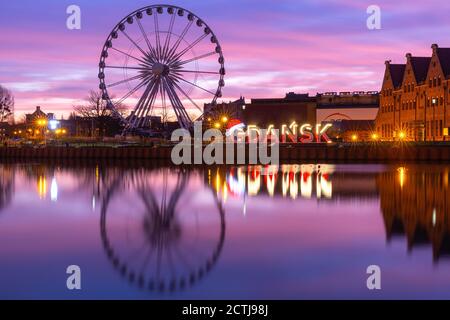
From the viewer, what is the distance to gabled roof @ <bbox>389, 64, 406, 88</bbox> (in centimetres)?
10044

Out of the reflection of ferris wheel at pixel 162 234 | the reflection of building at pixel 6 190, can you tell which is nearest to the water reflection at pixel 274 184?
the reflection of ferris wheel at pixel 162 234

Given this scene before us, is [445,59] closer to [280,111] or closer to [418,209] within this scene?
[280,111]

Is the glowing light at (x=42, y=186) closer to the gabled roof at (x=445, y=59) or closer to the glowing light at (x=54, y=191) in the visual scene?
the glowing light at (x=54, y=191)

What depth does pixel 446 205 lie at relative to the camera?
31.0 metres

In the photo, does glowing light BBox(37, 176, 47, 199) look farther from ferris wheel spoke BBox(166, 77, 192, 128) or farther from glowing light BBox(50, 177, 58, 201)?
ferris wheel spoke BBox(166, 77, 192, 128)

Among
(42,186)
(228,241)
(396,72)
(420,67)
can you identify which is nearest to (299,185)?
(42,186)

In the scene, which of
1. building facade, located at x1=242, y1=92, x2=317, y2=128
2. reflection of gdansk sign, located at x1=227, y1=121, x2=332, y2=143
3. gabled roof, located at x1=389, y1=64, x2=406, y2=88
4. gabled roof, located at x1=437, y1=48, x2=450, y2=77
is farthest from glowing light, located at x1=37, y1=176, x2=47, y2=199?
building facade, located at x1=242, y1=92, x2=317, y2=128

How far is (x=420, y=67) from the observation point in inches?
3669

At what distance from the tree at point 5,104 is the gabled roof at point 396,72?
82.4 metres

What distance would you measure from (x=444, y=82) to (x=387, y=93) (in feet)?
67.0

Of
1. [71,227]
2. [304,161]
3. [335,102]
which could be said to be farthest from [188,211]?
[335,102]

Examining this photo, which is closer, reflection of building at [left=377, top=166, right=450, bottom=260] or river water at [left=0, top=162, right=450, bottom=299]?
river water at [left=0, top=162, right=450, bottom=299]
